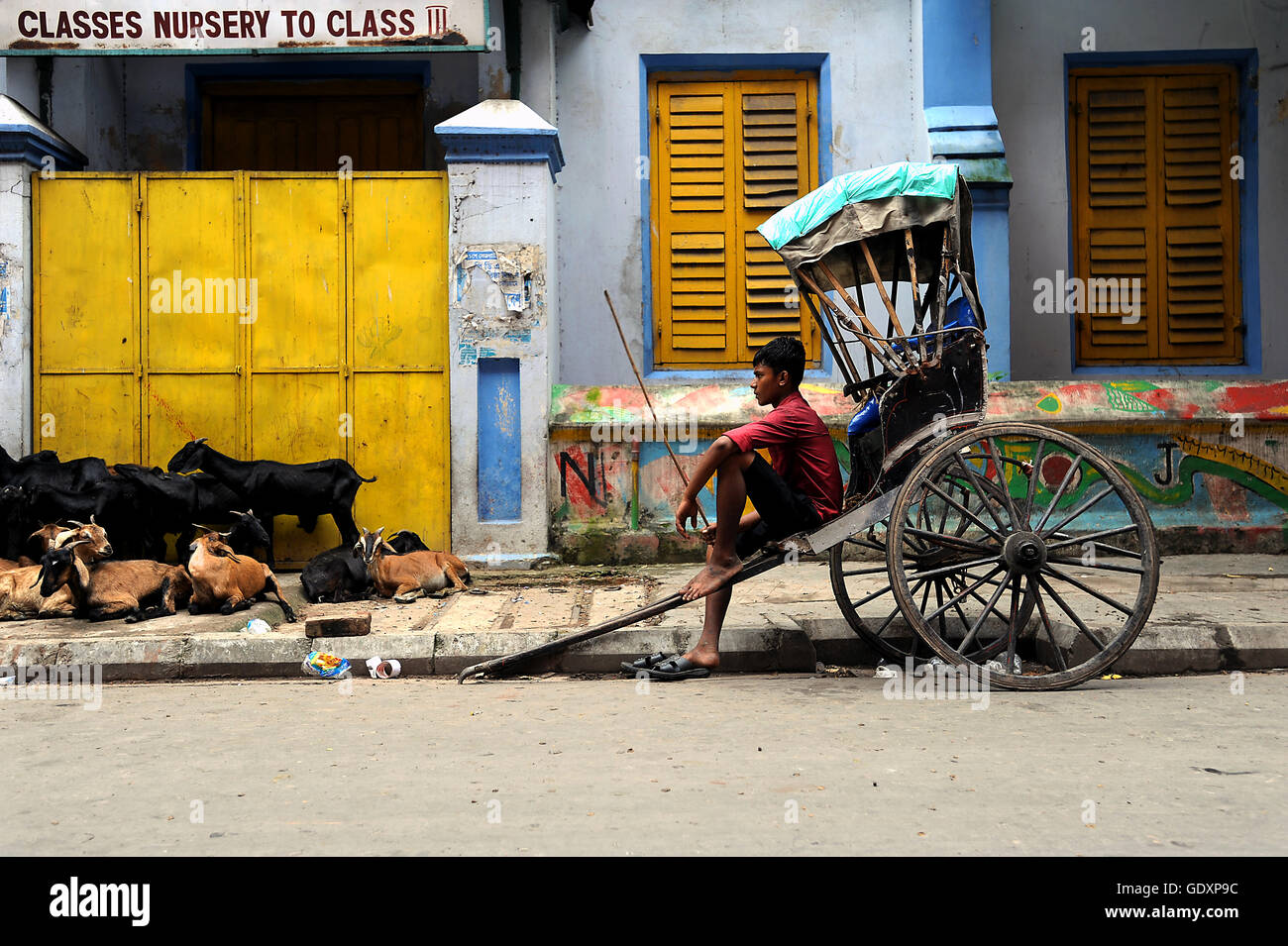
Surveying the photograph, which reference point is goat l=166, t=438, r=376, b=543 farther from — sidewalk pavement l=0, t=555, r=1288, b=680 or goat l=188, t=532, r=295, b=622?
sidewalk pavement l=0, t=555, r=1288, b=680

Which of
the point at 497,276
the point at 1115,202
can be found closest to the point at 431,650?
the point at 497,276

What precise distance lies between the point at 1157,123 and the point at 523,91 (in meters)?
5.81

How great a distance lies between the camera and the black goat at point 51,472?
7434mm

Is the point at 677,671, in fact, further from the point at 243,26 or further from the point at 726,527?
the point at 243,26

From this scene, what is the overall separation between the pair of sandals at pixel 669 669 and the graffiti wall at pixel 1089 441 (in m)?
2.97

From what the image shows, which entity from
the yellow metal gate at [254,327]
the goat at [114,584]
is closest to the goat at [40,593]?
the goat at [114,584]

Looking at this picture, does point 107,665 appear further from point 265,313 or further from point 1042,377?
point 1042,377

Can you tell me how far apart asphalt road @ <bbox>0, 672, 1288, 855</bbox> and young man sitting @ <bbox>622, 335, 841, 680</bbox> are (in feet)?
1.57

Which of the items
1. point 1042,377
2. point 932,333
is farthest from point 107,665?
point 1042,377

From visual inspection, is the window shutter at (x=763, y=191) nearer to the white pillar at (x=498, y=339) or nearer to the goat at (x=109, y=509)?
the white pillar at (x=498, y=339)

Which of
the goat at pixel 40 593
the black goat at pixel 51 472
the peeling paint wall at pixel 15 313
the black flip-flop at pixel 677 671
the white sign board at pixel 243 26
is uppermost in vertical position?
the white sign board at pixel 243 26

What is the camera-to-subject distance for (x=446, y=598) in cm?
701

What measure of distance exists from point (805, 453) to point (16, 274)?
641cm

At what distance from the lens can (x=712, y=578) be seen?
496cm
